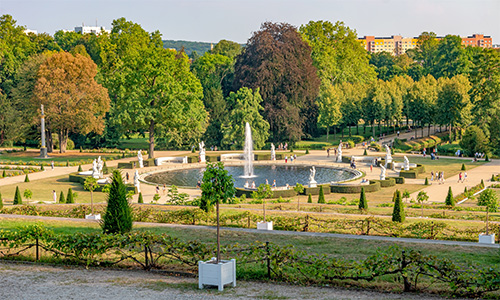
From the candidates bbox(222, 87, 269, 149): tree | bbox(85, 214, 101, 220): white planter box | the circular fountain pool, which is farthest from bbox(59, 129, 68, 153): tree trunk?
bbox(85, 214, 101, 220): white planter box

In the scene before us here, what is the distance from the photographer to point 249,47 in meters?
86.6

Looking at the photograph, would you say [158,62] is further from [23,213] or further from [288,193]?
[23,213]

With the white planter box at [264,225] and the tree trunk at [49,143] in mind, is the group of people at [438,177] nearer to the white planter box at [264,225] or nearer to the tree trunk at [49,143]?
the white planter box at [264,225]

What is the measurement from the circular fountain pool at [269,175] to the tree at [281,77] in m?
17.3

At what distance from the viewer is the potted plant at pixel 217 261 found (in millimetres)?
16609

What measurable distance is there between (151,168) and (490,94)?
42.3 m

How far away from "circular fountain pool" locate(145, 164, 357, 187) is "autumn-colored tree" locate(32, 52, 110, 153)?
18927mm

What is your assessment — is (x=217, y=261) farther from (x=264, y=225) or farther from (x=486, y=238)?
(x=486, y=238)

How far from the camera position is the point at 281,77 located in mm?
84312

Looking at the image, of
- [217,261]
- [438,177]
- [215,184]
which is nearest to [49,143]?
[438,177]

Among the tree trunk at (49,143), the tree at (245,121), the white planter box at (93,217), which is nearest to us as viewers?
the white planter box at (93,217)

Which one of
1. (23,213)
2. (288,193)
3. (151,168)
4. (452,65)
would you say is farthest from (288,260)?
(452,65)

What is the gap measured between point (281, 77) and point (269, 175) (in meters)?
28.9

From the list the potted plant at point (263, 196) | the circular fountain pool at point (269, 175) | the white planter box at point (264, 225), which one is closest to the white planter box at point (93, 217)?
the potted plant at point (263, 196)
